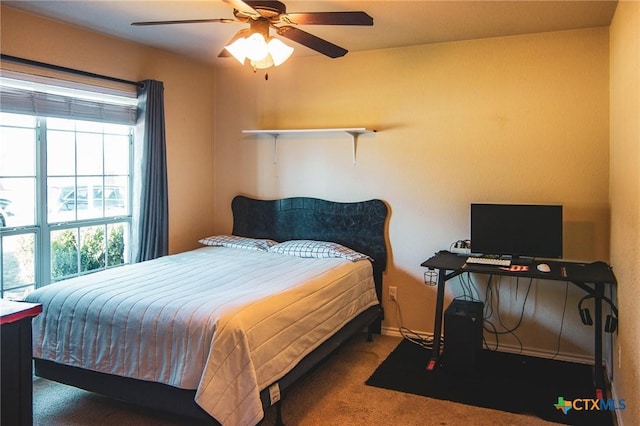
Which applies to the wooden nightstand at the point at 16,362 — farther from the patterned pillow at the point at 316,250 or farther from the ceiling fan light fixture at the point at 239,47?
the patterned pillow at the point at 316,250

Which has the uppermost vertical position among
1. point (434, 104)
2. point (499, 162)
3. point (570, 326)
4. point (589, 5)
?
point (589, 5)

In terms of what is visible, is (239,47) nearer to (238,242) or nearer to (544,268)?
(238,242)

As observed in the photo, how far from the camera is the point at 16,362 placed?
189cm

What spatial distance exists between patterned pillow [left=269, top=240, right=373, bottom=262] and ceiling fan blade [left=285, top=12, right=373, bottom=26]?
1888 millimetres

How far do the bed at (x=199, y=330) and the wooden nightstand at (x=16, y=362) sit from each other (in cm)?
65

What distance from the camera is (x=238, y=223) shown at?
4816mm

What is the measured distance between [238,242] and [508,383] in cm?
241

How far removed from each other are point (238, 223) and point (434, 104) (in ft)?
6.91

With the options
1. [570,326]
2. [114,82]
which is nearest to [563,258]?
[570,326]

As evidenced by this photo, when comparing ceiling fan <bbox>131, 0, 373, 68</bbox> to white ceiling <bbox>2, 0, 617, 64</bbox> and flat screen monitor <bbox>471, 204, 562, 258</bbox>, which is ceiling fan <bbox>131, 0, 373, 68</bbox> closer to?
white ceiling <bbox>2, 0, 617, 64</bbox>

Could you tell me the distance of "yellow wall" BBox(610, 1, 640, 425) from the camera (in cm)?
227

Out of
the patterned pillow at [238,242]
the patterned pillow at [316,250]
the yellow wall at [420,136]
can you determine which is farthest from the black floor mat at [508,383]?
the patterned pillow at [238,242]

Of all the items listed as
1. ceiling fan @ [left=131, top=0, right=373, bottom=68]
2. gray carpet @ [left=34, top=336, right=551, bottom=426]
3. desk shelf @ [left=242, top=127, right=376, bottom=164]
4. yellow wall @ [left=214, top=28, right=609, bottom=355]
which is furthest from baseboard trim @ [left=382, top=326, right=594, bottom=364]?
ceiling fan @ [left=131, top=0, right=373, bottom=68]

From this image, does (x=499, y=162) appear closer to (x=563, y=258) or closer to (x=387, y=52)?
(x=563, y=258)
